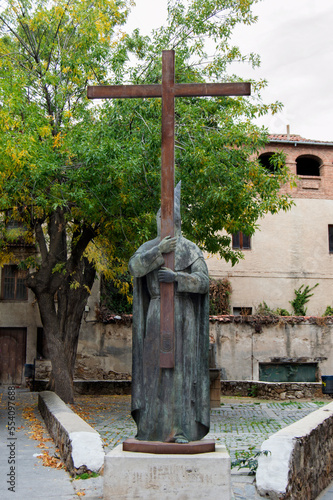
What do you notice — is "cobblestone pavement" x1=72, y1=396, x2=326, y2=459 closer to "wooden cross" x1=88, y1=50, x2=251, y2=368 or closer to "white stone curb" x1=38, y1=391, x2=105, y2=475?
"white stone curb" x1=38, y1=391, x2=105, y2=475

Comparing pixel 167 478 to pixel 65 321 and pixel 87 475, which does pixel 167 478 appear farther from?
pixel 65 321

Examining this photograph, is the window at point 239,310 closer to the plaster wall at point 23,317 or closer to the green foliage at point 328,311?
the green foliage at point 328,311

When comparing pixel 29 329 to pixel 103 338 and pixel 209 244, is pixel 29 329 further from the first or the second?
pixel 209 244

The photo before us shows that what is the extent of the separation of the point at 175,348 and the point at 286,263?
871 inches

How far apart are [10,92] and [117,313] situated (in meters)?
12.4

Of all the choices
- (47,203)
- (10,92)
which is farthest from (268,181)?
(10,92)

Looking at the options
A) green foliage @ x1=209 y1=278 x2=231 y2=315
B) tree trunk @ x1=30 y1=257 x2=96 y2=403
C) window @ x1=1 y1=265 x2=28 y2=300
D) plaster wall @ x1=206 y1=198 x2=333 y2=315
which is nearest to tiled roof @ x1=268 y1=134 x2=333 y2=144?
plaster wall @ x1=206 y1=198 x2=333 y2=315

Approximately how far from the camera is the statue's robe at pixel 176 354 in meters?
4.74

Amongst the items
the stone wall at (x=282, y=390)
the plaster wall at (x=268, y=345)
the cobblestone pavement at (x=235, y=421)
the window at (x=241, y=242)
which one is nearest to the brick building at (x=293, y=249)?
the window at (x=241, y=242)

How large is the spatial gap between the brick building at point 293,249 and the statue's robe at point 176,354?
2017 cm

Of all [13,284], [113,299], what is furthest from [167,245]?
[13,284]

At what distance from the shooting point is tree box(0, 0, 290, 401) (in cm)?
1127

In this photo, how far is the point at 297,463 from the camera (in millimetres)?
5379

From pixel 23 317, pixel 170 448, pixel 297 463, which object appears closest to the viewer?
pixel 170 448
